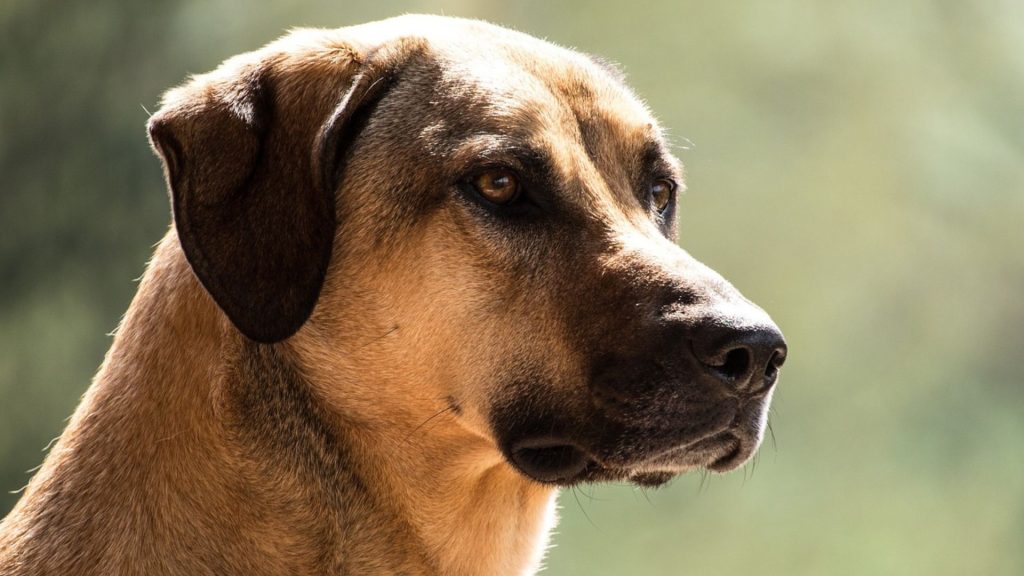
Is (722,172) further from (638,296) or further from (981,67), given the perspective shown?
(638,296)

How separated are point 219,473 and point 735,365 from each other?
4.07 feet

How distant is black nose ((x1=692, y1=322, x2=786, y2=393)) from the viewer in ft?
9.08

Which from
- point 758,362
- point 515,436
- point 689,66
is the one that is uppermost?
point 758,362

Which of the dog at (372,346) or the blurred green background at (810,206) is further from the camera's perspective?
the blurred green background at (810,206)

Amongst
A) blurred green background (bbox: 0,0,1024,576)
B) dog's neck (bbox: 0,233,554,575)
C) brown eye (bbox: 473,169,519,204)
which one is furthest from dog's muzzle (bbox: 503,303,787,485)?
blurred green background (bbox: 0,0,1024,576)

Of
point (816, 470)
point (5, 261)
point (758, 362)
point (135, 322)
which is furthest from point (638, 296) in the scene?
point (816, 470)

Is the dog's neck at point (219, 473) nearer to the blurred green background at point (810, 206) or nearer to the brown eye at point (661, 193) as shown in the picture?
the brown eye at point (661, 193)

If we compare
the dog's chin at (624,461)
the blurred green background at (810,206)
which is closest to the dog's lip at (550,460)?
the dog's chin at (624,461)

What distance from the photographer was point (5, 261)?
27.1ft

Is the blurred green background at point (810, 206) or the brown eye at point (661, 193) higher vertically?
the brown eye at point (661, 193)

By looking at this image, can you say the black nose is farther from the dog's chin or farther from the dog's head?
the dog's chin

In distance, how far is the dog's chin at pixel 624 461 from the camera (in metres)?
2.93

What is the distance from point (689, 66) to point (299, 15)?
312 cm

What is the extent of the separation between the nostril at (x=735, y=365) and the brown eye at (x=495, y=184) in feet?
2.28
